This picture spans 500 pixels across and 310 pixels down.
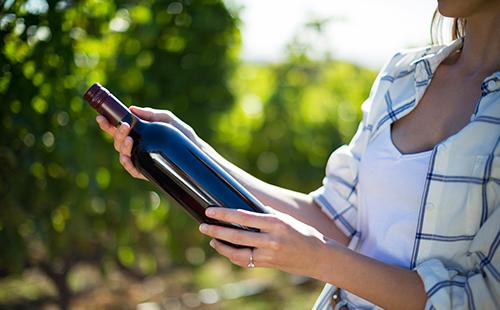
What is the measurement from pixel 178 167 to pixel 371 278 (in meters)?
0.50

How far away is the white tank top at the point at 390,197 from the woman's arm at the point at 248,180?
15 centimetres

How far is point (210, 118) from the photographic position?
3371 millimetres

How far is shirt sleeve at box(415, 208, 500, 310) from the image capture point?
57.8 inches

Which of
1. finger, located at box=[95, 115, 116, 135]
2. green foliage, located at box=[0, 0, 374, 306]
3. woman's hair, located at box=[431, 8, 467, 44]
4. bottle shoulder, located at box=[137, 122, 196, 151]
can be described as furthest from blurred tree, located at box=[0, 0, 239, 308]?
woman's hair, located at box=[431, 8, 467, 44]

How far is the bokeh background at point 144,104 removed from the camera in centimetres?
272

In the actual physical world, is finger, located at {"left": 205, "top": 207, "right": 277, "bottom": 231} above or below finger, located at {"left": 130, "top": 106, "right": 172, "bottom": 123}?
below

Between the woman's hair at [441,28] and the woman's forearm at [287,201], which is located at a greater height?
the woman's hair at [441,28]

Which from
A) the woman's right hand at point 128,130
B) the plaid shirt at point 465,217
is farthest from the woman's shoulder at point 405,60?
the woman's right hand at point 128,130

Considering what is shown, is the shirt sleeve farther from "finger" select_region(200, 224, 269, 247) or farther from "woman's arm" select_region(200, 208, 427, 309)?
"finger" select_region(200, 224, 269, 247)

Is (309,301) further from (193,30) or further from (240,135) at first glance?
(193,30)

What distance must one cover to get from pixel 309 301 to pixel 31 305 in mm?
1863

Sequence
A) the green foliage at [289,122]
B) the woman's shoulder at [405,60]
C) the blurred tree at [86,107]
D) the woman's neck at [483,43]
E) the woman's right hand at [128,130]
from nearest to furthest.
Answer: the woman's right hand at [128,130]
the woman's neck at [483,43]
the woman's shoulder at [405,60]
the blurred tree at [86,107]
the green foliage at [289,122]

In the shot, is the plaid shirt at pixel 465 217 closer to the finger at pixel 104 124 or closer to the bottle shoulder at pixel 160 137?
the bottle shoulder at pixel 160 137

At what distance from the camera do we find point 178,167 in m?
1.46
